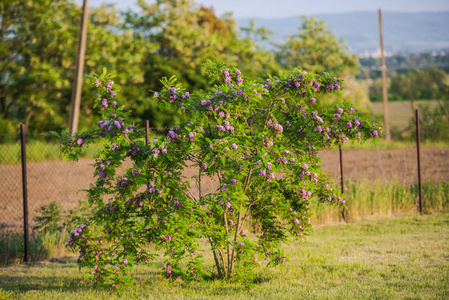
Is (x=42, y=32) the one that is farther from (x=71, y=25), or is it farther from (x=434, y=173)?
(x=434, y=173)

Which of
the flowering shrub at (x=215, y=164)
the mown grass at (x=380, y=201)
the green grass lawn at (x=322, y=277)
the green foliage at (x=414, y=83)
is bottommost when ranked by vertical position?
the green grass lawn at (x=322, y=277)

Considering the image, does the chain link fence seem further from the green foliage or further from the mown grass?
the green foliage

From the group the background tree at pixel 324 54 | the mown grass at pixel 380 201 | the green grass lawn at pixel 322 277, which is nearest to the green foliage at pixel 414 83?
the background tree at pixel 324 54

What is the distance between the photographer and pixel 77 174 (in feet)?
48.5

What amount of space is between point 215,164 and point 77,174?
38.0 feet

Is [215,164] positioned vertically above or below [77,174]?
above

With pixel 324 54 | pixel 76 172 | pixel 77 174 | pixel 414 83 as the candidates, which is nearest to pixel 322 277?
pixel 77 174

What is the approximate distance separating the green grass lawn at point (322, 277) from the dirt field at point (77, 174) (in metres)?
3.71

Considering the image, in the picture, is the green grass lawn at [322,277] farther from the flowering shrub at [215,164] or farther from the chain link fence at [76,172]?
the chain link fence at [76,172]

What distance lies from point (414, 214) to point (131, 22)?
2050 centimetres

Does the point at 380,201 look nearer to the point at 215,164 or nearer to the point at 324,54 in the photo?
the point at 215,164

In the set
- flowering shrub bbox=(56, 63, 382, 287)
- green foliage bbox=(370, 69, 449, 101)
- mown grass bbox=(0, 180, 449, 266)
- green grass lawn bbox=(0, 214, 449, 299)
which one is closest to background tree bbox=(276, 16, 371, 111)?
green foliage bbox=(370, 69, 449, 101)

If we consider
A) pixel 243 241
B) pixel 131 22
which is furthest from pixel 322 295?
pixel 131 22

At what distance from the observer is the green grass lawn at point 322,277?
4.61 m
